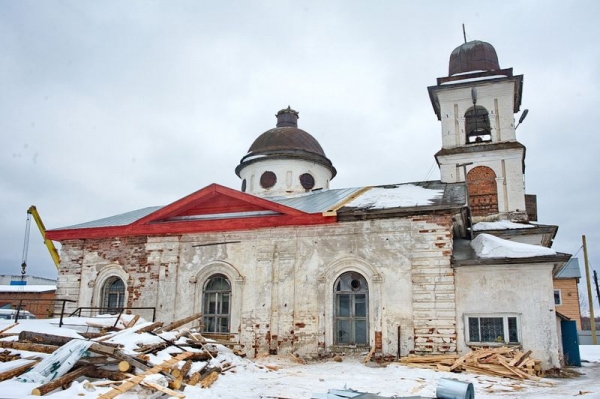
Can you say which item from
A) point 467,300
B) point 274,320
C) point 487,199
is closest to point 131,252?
point 274,320

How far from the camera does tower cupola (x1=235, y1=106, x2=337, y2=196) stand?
22797mm

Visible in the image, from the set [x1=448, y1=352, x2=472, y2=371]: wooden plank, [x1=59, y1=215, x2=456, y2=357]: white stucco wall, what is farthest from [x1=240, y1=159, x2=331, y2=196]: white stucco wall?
[x1=448, y1=352, x2=472, y2=371]: wooden plank

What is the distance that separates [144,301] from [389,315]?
7.17 m

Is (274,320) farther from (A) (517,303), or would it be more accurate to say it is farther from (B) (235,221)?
(A) (517,303)

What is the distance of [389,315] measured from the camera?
512 inches

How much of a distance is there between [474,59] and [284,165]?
347 inches

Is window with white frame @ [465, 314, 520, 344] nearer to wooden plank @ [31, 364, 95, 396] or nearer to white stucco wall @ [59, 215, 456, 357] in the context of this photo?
white stucco wall @ [59, 215, 456, 357]

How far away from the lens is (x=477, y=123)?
2055 cm

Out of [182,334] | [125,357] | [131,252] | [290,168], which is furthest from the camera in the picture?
[290,168]

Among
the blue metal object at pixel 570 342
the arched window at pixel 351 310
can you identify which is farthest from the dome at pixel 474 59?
the arched window at pixel 351 310

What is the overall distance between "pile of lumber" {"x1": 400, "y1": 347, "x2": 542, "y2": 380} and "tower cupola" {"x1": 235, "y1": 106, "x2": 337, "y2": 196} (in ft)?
38.5

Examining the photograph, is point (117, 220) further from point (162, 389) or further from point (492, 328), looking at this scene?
point (492, 328)

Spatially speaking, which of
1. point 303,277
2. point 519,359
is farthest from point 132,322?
point 519,359

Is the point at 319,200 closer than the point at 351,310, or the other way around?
the point at 351,310
